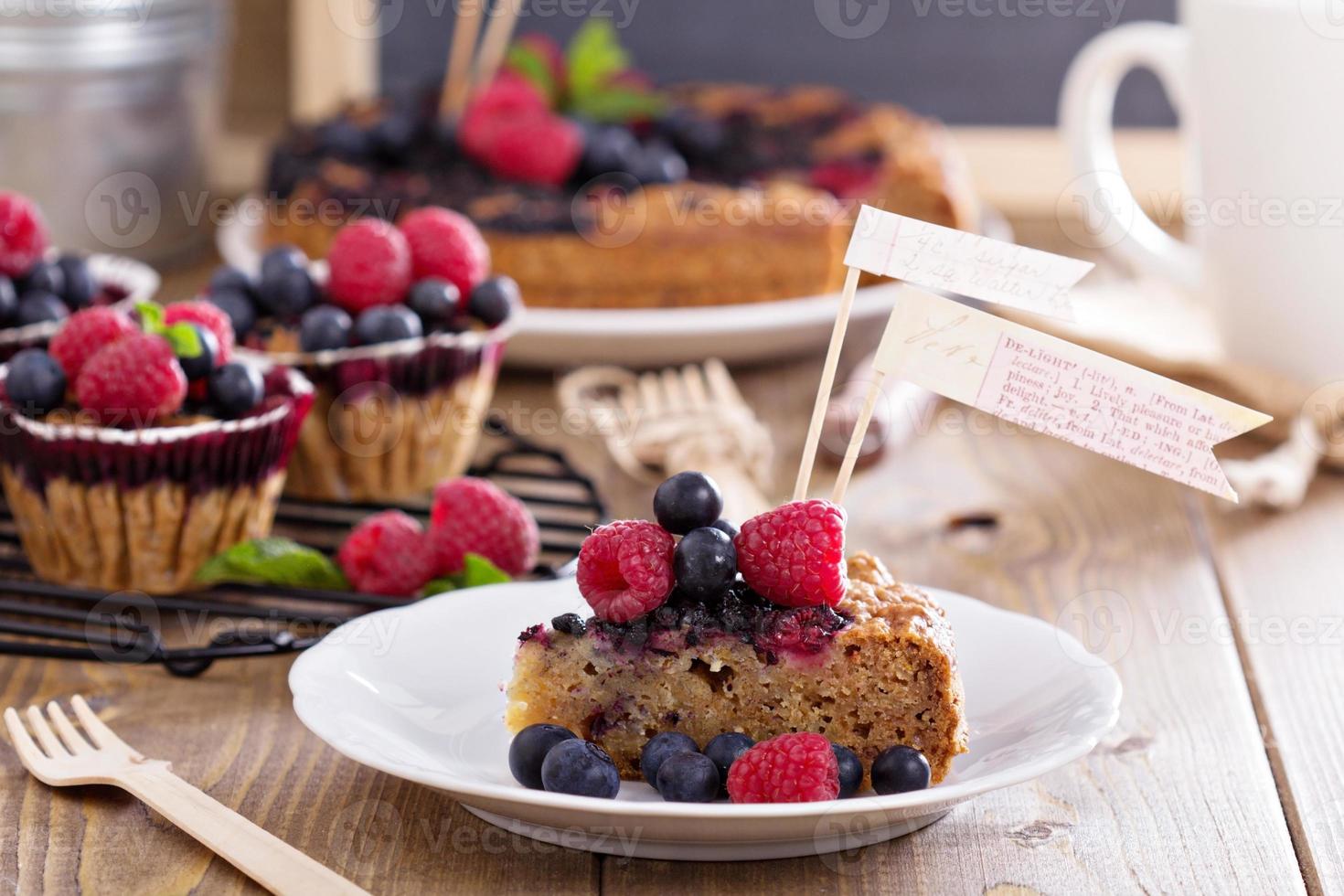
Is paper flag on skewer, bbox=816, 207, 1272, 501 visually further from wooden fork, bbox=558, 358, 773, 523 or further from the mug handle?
the mug handle

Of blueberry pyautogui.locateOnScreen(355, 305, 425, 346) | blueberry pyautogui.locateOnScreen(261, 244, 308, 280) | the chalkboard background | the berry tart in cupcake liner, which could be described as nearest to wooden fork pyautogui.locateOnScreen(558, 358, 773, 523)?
the berry tart in cupcake liner

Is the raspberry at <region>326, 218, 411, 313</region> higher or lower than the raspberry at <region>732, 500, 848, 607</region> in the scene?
higher

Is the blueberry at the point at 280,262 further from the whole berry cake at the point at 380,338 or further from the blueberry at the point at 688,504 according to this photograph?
the blueberry at the point at 688,504

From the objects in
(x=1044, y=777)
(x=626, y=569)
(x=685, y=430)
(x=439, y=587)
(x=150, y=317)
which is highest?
(x=150, y=317)

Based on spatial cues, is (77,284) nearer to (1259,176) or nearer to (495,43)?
(495,43)

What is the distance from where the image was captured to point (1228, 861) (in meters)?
1.20

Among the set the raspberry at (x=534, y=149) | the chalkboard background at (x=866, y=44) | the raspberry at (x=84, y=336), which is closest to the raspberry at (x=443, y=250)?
the raspberry at (x=84, y=336)

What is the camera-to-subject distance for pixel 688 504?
4.03ft

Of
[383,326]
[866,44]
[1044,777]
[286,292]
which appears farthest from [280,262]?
[866,44]

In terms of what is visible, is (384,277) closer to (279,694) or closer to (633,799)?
(279,694)

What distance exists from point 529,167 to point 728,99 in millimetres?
584

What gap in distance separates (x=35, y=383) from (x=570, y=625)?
0.67m

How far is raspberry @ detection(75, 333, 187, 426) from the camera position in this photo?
1.52 meters

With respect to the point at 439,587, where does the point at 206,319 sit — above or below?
above
